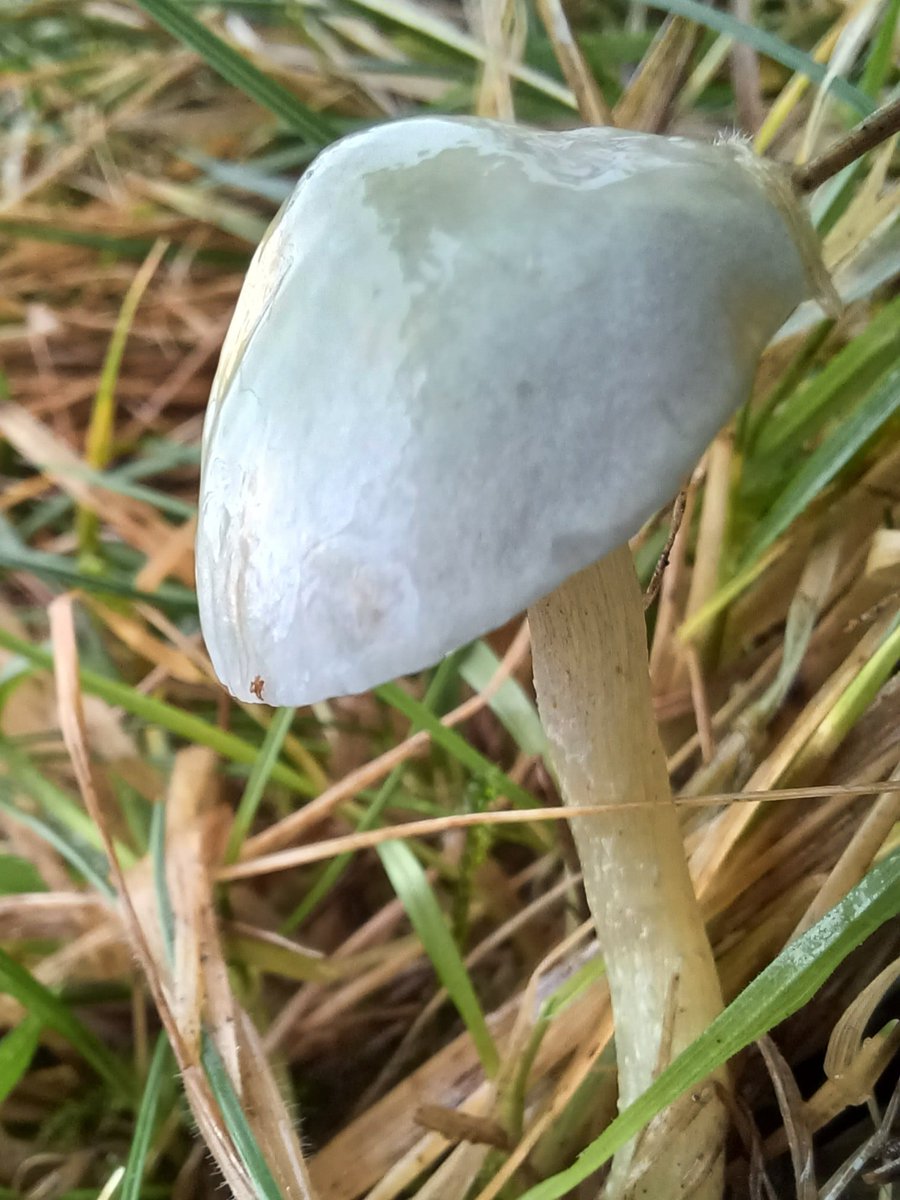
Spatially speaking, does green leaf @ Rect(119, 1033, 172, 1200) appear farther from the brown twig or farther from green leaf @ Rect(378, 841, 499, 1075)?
the brown twig

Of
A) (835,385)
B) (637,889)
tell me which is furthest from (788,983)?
(835,385)

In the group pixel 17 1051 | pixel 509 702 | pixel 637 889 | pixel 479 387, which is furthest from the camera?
pixel 509 702

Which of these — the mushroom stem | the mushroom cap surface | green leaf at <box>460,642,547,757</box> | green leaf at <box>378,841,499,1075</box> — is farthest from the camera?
green leaf at <box>460,642,547,757</box>

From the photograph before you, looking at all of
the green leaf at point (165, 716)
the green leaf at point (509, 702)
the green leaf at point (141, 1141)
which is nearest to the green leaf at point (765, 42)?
the green leaf at point (509, 702)

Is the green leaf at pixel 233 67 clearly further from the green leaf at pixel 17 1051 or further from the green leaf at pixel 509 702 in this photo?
the green leaf at pixel 17 1051

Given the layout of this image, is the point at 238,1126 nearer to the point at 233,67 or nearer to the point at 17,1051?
the point at 17,1051

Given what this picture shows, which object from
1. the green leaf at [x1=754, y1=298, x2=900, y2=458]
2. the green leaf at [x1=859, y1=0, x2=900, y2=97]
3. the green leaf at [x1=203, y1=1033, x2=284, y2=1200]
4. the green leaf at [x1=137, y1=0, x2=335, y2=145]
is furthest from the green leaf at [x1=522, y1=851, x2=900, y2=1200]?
the green leaf at [x1=137, y1=0, x2=335, y2=145]
